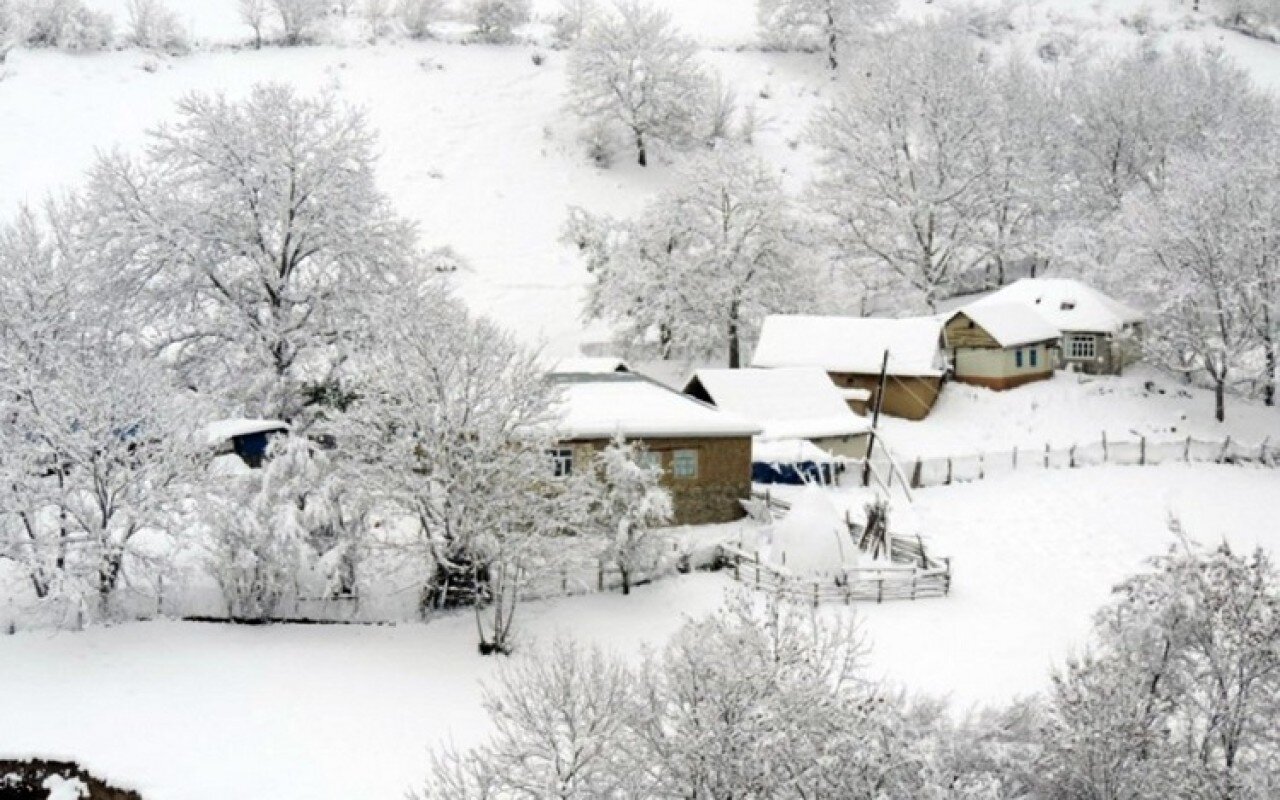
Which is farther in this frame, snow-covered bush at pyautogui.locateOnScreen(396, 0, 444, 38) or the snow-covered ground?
snow-covered bush at pyautogui.locateOnScreen(396, 0, 444, 38)

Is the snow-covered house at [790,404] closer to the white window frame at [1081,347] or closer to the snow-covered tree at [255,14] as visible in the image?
the white window frame at [1081,347]

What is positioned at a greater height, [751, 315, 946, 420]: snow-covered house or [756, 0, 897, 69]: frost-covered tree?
[756, 0, 897, 69]: frost-covered tree

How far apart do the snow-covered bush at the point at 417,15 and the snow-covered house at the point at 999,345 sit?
42.7 metres

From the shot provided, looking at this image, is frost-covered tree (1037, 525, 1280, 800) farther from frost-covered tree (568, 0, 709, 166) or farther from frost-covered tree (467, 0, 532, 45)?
frost-covered tree (467, 0, 532, 45)

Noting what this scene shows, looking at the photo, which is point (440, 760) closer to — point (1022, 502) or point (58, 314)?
point (58, 314)

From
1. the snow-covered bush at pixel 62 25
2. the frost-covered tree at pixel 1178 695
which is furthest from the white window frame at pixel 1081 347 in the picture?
the snow-covered bush at pixel 62 25

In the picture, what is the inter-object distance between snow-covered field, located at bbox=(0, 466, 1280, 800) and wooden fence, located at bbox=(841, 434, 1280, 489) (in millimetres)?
4228

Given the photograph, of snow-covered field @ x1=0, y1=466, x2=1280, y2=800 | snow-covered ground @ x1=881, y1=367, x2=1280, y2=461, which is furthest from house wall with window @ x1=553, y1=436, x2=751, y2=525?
snow-covered ground @ x1=881, y1=367, x2=1280, y2=461

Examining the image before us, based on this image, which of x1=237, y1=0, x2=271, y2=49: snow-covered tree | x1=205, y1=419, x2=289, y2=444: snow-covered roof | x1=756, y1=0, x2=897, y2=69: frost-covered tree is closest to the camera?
x1=205, y1=419, x2=289, y2=444: snow-covered roof

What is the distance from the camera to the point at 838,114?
60469 millimetres

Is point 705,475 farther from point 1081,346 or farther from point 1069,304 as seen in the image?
point 1069,304

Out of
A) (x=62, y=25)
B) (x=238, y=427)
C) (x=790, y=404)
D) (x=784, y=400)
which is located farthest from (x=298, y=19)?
(x=790, y=404)

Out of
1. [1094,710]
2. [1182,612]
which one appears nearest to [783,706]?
[1094,710]

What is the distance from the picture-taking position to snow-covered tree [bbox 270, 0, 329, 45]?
70.7 meters
